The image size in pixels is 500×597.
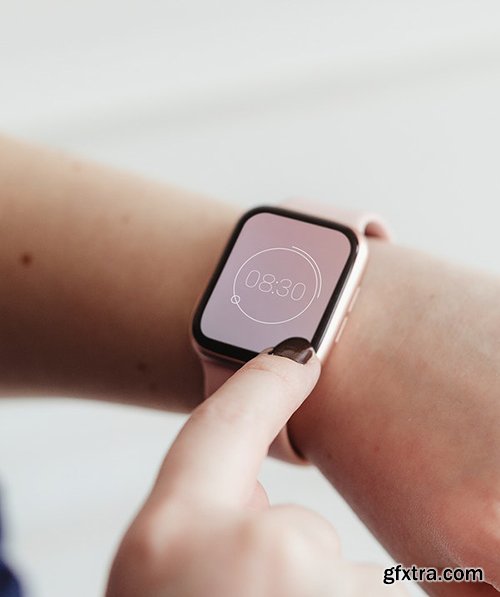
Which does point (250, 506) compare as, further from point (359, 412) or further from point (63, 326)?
point (63, 326)

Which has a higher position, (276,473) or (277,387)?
(277,387)

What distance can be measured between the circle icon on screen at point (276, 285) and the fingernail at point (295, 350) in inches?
2.5

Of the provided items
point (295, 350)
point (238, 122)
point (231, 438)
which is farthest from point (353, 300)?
point (238, 122)

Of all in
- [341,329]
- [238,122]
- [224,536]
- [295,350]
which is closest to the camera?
[224,536]

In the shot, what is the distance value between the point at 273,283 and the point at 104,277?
0.56ft

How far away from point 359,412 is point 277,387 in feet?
0.65

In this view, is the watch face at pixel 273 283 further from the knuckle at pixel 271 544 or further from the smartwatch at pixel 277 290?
the knuckle at pixel 271 544

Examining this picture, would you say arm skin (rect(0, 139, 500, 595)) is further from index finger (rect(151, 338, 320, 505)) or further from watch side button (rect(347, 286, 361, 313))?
index finger (rect(151, 338, 320, 505))

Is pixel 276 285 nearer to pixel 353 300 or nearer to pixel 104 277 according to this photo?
pixel 353 300

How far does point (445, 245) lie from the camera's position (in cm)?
119

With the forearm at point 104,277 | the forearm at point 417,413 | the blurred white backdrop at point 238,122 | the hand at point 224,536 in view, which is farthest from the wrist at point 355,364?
the blurred white backdrop at point 238,122

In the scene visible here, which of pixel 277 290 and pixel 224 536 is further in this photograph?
pixel 277 290

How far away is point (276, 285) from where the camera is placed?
639 millimetres

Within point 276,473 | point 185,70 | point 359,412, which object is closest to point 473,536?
point 359,412
